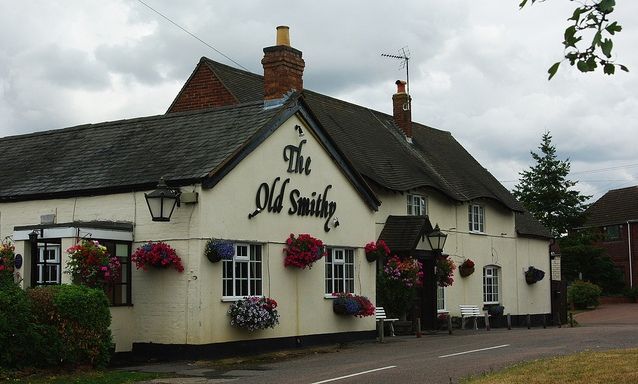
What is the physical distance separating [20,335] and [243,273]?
621 cm

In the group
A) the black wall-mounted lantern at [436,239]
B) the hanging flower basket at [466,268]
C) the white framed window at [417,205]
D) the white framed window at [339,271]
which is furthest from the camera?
the hanging flower basket at [466,268]

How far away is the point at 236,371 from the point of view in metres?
16.8

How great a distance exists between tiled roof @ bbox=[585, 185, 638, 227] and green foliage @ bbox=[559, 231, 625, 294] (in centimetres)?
323

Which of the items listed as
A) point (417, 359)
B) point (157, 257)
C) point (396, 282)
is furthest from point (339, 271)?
point (157, 257)

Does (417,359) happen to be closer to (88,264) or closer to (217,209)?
(217,209)

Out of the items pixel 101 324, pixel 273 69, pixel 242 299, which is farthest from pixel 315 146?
pixel 101 324

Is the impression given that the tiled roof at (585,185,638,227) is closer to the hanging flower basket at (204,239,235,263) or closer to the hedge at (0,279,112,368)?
the hanging flower basket at (204,239,235,263)

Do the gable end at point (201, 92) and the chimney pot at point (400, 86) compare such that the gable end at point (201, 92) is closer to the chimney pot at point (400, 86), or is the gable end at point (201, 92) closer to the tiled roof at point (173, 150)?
the tiled roof at point (173, 150)

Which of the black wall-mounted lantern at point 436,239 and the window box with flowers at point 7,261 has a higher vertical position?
the black wall-mounted lantern at point 436,239

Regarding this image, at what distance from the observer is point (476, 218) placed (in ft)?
112

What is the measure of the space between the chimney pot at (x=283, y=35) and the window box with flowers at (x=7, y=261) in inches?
336

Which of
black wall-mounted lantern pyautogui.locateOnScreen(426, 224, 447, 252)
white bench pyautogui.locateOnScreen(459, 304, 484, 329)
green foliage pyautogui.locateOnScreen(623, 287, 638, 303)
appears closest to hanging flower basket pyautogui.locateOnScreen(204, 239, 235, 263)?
black wall-mounted lantern pyautogui.locateOnScreen(426, 224, 447, 252)

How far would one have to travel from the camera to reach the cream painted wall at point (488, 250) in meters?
31.3

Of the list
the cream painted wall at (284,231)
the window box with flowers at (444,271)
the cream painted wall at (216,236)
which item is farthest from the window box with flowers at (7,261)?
the window box with flowers at (444,271)
